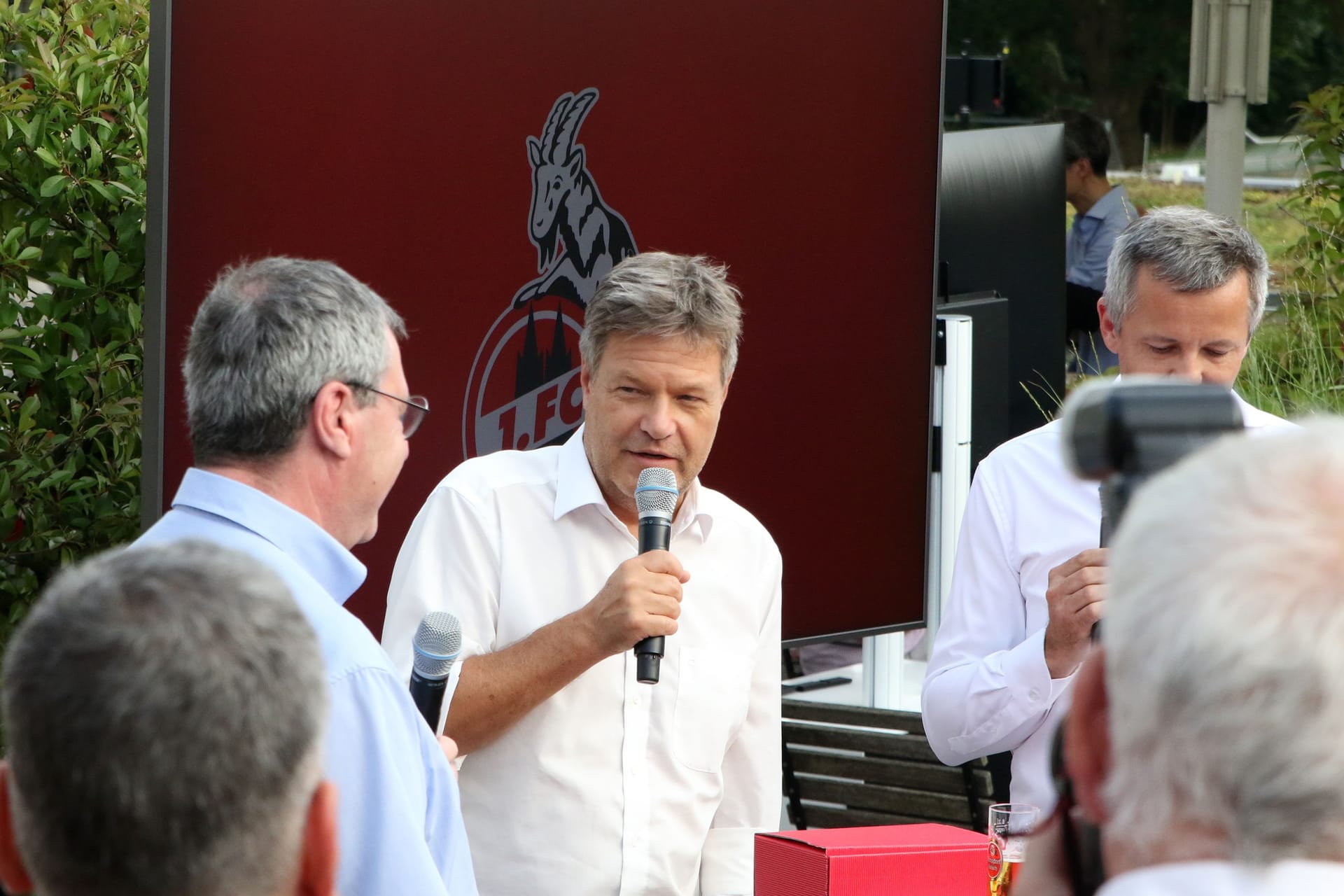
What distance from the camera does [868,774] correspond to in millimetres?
4422

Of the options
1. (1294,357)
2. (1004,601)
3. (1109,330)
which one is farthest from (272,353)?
(1294,357)

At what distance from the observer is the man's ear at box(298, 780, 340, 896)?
1.22 m

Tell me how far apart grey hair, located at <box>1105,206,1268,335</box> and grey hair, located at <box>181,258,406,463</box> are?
1.43 meters

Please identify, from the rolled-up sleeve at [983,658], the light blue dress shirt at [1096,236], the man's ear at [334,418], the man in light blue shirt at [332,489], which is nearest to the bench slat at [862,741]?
the rolled-up sleeve at [983,658]

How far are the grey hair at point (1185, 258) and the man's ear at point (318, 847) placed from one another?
2049 millimetres

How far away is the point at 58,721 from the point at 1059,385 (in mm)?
5489

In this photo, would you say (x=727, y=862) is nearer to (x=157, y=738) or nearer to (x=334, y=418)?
(x=334, y=418)

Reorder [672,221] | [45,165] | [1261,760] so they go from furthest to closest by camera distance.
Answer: [672,221], [45,165], [1261,760]

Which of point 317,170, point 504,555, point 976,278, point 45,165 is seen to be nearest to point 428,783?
point 504,555

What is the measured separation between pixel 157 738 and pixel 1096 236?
26.1 ft

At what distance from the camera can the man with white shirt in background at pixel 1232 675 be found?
0.98 meters

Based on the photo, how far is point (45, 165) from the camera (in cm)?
367

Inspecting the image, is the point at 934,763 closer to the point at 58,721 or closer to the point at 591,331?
the point at 591,331

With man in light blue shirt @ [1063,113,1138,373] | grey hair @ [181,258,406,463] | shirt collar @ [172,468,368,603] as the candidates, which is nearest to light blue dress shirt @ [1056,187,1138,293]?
man in light blue shirt @ [1063,113,1138,373]
